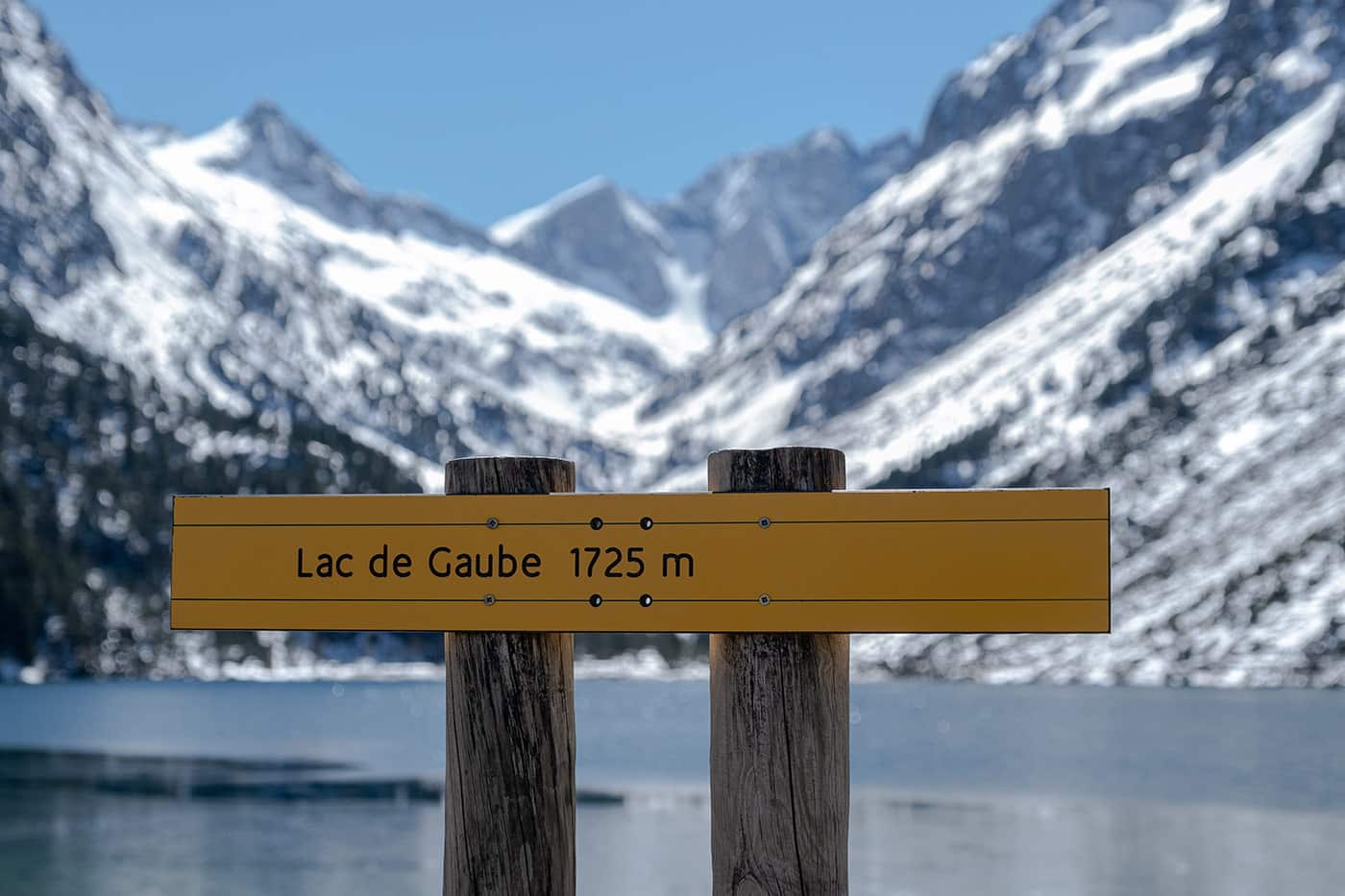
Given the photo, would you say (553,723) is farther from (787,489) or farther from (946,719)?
(946,719)

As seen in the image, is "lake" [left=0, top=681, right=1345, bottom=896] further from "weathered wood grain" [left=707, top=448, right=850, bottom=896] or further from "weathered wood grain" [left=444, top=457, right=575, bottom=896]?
"weathered wood grain" [left=707, top=448, right=850, bottom=896]

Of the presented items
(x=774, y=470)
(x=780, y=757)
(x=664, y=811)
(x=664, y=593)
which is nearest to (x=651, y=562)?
(x=664, y=593)

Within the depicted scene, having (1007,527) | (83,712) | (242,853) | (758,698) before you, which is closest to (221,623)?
(758,698)

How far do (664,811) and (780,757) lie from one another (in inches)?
3427

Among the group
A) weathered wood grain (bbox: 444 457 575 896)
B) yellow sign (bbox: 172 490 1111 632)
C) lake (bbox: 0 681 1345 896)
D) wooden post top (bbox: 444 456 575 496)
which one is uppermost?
wooden post top (bbox: 444 456 575 496)

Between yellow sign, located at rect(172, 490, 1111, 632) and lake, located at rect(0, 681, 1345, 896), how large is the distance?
58949 millimetres

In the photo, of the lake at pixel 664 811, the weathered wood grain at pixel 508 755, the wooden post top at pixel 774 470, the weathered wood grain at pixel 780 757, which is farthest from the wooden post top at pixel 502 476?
the lake at pixel 664 811

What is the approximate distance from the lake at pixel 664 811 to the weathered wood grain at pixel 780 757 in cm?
5913

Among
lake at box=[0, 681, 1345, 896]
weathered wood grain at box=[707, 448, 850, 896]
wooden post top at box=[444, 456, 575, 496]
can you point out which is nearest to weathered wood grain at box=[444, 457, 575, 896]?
wooden post top at box=[444, 456, 575, 496]

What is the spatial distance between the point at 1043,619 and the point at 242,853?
72.8 meters

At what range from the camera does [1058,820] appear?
90.8 meters

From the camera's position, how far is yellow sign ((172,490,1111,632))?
6133 millimetres

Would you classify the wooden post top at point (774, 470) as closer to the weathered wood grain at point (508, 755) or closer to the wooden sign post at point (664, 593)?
the wooden sign post at point (664, 593)

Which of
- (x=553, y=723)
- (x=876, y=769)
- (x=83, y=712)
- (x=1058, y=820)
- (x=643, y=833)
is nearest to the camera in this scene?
(x=553, y=723)
